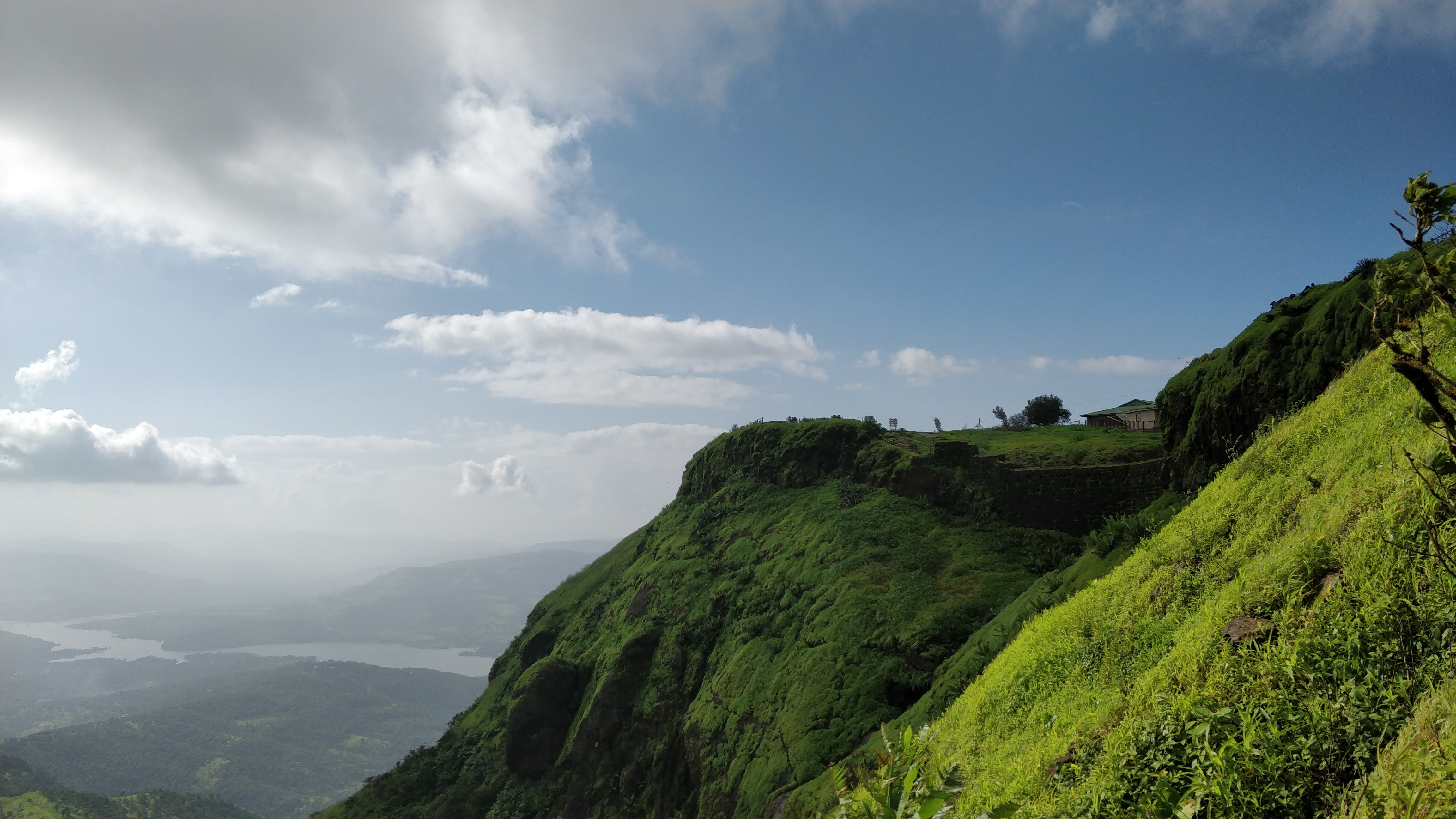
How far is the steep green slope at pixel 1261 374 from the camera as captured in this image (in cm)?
1371

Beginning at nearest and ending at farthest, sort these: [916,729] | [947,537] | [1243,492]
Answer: [1243,492]
[916,729]
[947,537]

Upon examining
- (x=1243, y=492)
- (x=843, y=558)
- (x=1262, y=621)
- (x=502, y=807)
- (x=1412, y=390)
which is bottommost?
(x=502, y=807)

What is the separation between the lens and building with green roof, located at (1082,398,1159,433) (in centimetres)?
3722

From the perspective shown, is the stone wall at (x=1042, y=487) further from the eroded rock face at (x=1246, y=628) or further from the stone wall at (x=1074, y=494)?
the eroded rock face at (x=1246, y=628)

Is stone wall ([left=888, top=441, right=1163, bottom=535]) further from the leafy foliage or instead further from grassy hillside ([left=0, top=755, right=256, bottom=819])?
grassy hillside ([left=0, top=755, right=256, bottom=819])

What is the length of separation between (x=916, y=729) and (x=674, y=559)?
109ft

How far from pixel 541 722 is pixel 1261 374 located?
4339cm

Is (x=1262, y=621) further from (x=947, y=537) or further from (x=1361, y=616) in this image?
(x=947, y=537)

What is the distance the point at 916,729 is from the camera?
16375mm

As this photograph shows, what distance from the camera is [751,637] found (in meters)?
33.8

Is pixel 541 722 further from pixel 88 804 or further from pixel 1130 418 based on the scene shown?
pixel 88 804

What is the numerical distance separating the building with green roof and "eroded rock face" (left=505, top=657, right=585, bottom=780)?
3699cm

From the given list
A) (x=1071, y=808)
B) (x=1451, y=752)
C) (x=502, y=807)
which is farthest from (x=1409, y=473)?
(x=502, y=807)

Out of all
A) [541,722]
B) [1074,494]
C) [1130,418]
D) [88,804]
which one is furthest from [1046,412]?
[88,804]
